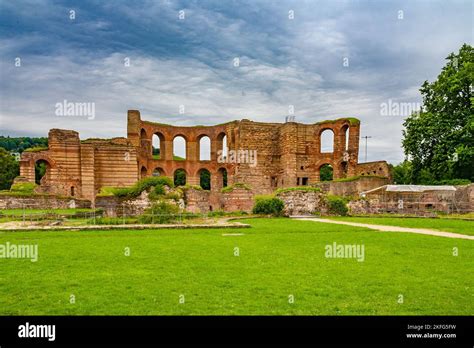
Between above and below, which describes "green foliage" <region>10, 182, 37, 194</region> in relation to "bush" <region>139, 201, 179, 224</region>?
above

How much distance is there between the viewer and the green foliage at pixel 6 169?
179ft

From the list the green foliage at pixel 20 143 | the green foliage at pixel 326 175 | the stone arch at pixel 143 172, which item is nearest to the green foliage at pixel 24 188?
the stone arch at pixel 143 172

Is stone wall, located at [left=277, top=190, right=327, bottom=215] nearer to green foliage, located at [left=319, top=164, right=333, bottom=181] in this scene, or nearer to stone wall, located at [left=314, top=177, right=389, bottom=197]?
stone wall, located at [left=314, top=177, right=389, bottom=197]

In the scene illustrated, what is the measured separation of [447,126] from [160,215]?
25.9 meters

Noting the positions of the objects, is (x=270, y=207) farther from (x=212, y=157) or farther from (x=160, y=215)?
(x=212, y=157)

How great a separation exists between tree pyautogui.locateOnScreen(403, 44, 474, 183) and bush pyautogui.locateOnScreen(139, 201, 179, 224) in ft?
75.1

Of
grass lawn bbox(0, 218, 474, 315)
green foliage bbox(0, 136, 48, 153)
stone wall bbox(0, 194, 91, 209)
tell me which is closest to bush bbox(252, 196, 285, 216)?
grass lawn bbox(0, 218, 474, 315)

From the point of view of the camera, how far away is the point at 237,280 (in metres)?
7.06

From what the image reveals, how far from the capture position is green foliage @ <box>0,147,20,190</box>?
5450cm

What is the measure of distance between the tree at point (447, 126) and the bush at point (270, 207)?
1514 cm

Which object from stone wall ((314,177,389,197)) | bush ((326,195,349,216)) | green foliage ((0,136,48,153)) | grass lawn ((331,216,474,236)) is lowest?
grass lawn ((331,216,474,236))
